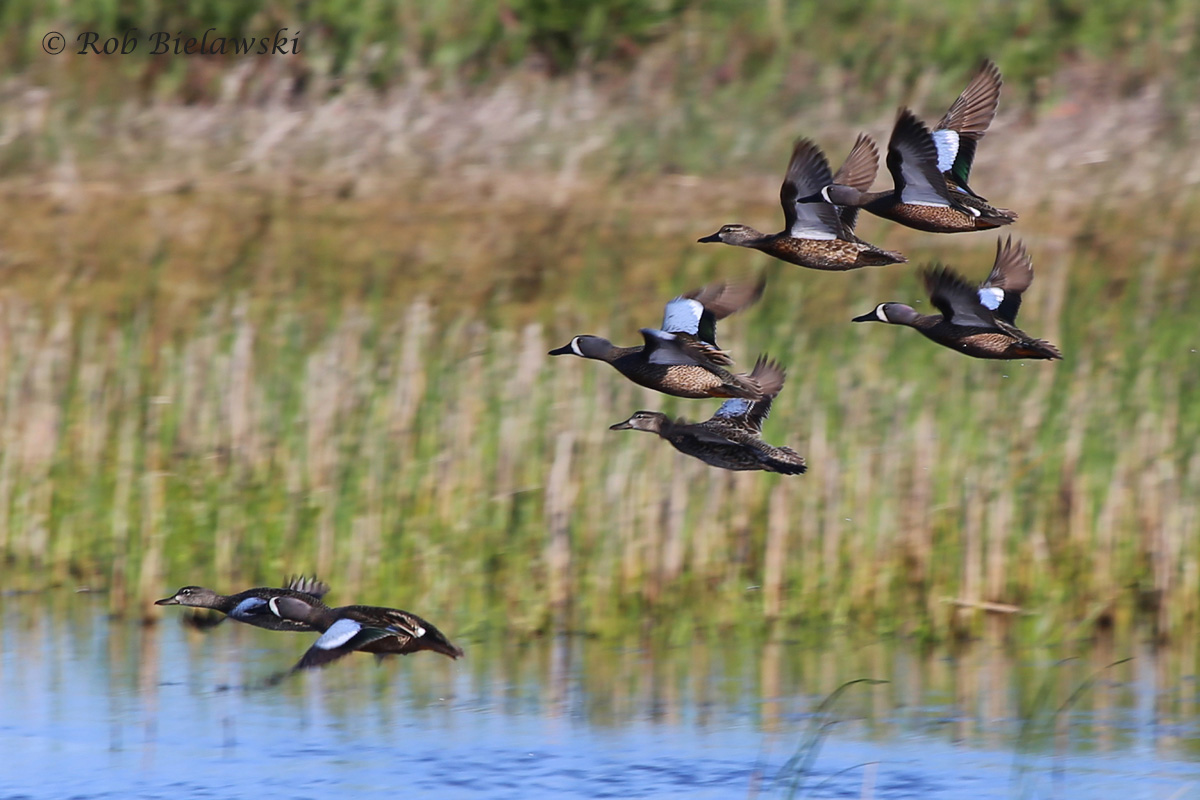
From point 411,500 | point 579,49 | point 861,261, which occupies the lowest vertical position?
point 411,500

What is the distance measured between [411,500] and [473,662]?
0.93 metres

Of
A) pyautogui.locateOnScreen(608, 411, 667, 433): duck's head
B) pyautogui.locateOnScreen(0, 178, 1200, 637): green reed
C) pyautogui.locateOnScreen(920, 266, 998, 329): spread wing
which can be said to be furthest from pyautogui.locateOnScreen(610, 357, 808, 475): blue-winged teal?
pyautogui.locateOnScreen(0, 178, 1200, 637): green reed

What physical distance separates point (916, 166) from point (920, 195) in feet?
0.32

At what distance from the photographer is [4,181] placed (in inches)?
616

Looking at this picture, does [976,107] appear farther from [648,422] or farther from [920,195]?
[648,422]

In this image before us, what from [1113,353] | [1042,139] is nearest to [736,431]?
[1113,353]

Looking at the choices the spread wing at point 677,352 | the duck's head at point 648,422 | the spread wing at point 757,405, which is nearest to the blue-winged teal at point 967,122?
the spread wing at point 677,352

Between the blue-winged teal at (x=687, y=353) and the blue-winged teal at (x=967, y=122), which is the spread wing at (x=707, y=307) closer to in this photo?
the blue-winged teal at (x=687, y=353)

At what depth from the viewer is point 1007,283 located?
6.85 meters

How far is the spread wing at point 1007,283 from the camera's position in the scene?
6.58 metres

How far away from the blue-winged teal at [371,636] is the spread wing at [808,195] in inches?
68.3

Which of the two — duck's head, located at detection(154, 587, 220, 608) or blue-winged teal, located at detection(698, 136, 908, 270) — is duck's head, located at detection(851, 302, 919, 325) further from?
duck's head, located at detection(154, 587, 220, 608)

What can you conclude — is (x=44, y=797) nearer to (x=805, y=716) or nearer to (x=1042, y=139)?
(x=805, y=716)

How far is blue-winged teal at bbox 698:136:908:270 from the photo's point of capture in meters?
6.43
